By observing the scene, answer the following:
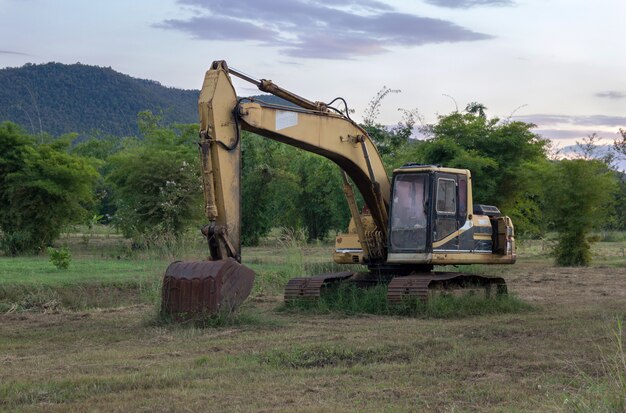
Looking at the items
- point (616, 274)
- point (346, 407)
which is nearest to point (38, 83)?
point (616, 274)

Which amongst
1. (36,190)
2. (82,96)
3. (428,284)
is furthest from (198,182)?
(82,96)

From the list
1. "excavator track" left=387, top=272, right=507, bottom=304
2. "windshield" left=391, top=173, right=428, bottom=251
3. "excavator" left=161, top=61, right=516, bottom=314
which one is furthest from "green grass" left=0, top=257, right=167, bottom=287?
"excavator track" left=387, top=272, right=507, bottom=304

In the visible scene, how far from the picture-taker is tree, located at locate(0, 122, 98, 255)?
110 feet

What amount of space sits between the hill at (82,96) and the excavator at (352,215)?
82.0 meters

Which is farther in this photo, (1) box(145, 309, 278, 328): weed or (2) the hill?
(2) the hill

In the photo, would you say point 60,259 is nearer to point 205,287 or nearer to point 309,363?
point 205,287

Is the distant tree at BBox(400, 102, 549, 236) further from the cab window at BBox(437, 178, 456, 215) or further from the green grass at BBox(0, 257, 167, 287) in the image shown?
the cab window at BBox(437, 178, 456, 215)

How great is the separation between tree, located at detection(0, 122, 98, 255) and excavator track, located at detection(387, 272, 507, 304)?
64.2 ft

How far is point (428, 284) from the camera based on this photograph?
648 inches

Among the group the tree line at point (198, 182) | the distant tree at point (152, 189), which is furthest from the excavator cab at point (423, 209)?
the distant tree at point (152, 189)

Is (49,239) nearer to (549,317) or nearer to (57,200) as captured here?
(57,200)

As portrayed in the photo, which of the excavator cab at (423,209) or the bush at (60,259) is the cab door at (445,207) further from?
the bush at (60,259)

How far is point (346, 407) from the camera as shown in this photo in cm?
862

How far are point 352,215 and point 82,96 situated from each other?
8997 cm
